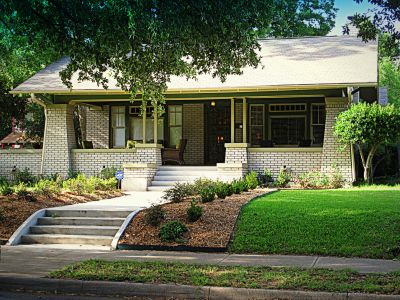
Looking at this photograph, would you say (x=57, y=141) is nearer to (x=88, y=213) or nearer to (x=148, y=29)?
A: (x=88, y=213)

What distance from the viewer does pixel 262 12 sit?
12219 millimetres

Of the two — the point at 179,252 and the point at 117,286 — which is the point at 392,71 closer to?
the point at 179,252

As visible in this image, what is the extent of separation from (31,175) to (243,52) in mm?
12683

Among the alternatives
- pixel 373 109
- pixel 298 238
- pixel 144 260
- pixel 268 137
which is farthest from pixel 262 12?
pixel 268 137

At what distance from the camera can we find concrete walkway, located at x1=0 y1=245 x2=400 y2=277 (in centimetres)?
938

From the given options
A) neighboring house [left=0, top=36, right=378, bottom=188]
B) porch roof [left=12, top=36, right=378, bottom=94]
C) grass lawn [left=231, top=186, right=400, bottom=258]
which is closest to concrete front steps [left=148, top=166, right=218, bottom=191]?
neighboring house [left=0, top=36, right=378, bottom=188]

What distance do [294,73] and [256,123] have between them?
3.77 meters

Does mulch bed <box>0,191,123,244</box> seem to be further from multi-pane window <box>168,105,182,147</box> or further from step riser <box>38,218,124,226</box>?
multi-pane window <box>168,105,182,147</box>

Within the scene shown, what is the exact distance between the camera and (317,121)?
80.1 feet

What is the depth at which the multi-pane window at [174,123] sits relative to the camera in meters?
26.0

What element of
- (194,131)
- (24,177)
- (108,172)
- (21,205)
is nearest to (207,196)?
(21,205)

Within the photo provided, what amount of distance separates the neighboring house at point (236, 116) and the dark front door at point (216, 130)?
0.04m

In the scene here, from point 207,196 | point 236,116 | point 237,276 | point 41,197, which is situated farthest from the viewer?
point 236,116

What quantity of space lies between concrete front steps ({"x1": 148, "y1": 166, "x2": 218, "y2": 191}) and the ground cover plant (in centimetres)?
165
